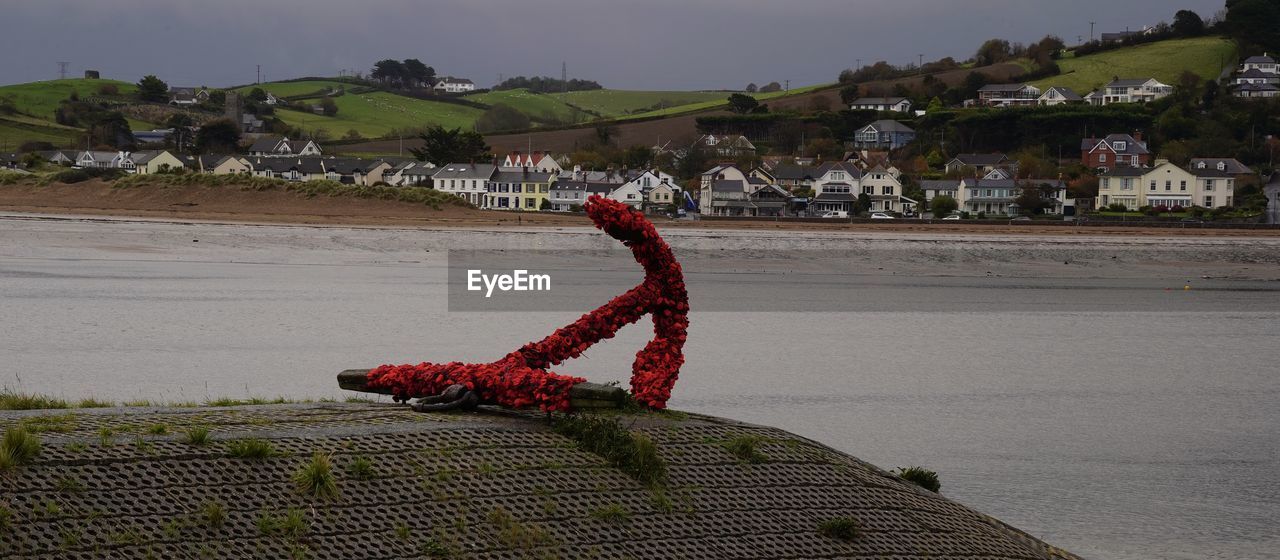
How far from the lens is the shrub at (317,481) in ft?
17.7

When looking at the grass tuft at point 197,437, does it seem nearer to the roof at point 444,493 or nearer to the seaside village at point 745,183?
the roof at point 444,493

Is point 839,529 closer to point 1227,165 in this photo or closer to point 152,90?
point 1227,165

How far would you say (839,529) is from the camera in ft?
21.8

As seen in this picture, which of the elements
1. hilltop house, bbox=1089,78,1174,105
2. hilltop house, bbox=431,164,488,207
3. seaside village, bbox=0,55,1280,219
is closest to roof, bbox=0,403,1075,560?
seaside village, bbox=0,55,1280,219

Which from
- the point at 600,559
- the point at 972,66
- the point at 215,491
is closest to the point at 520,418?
the point at 600,559

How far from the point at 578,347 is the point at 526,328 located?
15043 millimetres

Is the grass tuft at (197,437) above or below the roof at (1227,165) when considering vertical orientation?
below

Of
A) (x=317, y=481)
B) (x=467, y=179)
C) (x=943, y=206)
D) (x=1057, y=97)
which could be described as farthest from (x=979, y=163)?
(x=317, y=481)

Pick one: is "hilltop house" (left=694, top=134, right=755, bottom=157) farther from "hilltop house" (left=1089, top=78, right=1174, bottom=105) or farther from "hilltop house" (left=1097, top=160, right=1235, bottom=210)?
"hilltop house" (left=1089, top=78, right=1174, bottom=105)

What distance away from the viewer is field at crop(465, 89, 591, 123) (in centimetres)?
15400

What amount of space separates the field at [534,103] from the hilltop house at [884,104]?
32.3 meters

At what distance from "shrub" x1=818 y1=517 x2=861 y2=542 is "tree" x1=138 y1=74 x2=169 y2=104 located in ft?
453

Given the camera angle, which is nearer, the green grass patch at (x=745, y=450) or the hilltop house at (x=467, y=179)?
the green grass patch at (x=745, y=450)

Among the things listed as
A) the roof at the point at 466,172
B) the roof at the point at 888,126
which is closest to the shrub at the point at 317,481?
the roof at the point at 466,172
